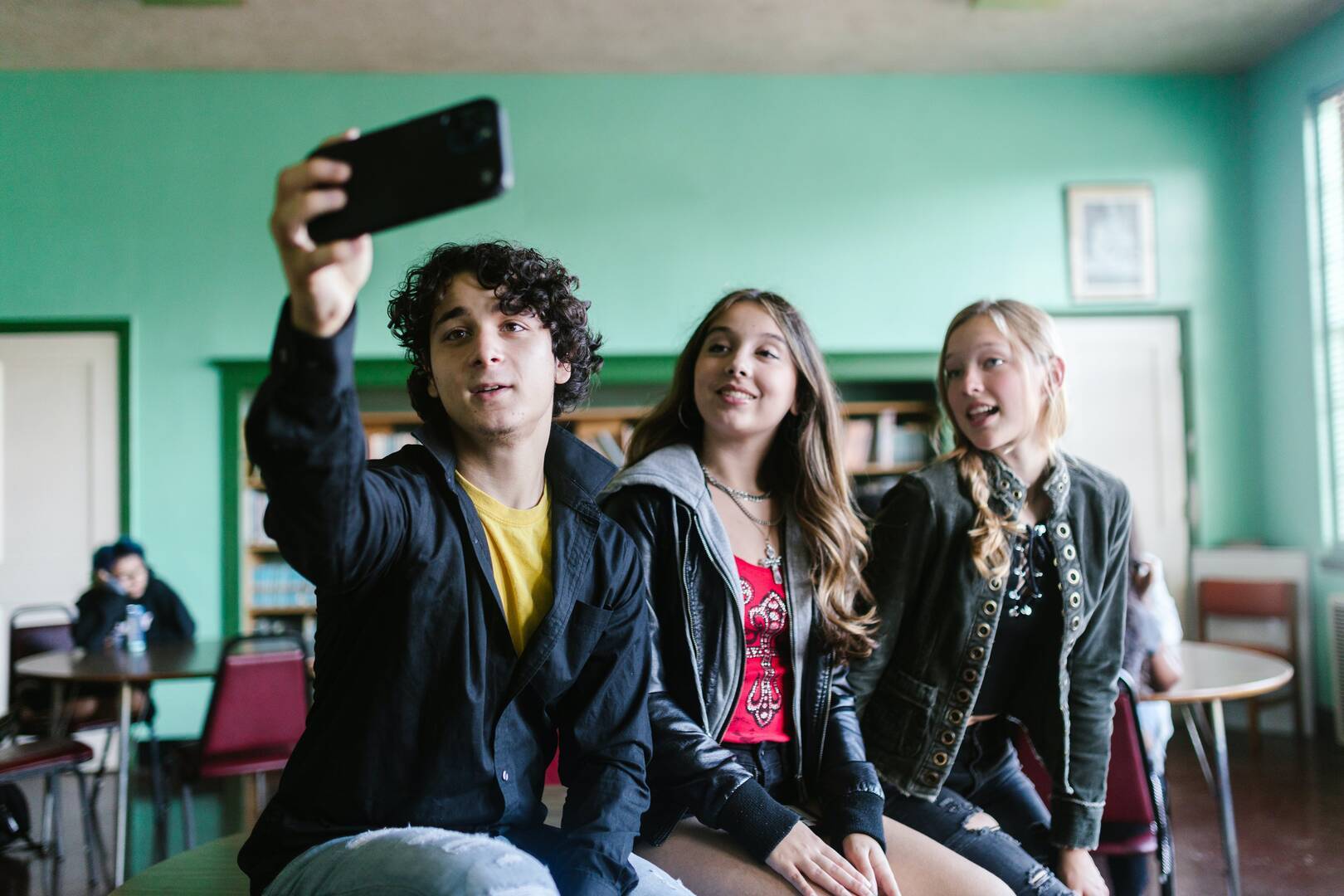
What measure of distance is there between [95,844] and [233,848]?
2.76 m

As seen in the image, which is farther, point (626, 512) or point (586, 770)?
point (626, 512)

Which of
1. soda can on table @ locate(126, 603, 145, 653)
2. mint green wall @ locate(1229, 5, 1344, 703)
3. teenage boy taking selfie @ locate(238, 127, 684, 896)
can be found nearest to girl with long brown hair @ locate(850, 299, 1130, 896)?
teenage boy taking selfie @ locate(238, 127, 684, 896)

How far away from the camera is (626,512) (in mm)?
1639

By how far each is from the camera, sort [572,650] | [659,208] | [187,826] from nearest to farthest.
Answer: [572,650], [187,826], [659,208]

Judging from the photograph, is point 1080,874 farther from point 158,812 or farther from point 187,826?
point 158,812

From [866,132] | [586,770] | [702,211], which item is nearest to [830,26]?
[866,132]

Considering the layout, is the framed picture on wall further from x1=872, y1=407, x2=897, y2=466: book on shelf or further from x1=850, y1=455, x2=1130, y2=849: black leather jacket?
x1=850, y1=455, x2=1130, y2=849: black leather jacket

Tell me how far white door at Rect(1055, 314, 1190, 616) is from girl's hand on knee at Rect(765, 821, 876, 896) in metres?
4.69

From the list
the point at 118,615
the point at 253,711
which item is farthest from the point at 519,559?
the point at 118,615

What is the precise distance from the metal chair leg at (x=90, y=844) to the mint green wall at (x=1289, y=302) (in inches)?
222

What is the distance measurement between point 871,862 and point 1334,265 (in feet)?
16.9

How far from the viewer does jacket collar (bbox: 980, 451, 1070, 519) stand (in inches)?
69.0

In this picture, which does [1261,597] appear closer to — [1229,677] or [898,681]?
[1229,677]

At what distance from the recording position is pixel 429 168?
0.78 m
